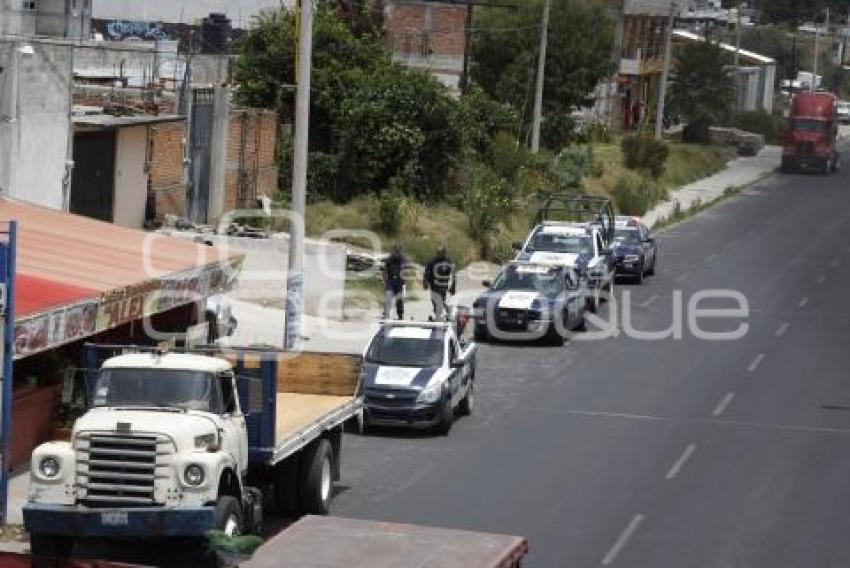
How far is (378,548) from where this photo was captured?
15.9 m

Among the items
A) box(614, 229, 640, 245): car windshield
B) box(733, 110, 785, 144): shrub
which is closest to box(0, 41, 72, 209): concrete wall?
box(614, 229, 640, 245): car windshield

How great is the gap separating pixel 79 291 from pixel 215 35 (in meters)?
37.0

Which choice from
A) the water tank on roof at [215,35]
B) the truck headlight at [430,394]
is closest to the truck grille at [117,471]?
the truck headlight at [430,394]

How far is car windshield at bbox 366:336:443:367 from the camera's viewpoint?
29000 mm

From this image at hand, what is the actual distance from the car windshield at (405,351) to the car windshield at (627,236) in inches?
766

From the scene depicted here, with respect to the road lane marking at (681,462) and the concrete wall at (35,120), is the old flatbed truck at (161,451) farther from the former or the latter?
the concrete wall at (35,120)

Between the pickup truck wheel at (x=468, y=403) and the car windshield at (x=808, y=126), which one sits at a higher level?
the car windshield at (x=808, y=126)

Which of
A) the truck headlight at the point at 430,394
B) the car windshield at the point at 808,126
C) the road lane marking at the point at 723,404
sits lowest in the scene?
the road lane marking at the point at 723,404

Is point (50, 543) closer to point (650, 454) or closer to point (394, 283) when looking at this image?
point (650, 454)

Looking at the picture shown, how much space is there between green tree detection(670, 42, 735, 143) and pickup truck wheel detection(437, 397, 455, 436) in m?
62.5

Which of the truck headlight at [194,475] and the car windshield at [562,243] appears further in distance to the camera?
the car windshield at [562,243]

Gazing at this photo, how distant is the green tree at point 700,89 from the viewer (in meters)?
88.9

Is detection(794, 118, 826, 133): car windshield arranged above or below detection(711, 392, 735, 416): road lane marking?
above

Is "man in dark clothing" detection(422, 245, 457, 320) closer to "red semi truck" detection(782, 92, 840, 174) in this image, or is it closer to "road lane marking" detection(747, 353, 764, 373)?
"road lane marking" detection(747, 353, 764, 373)
